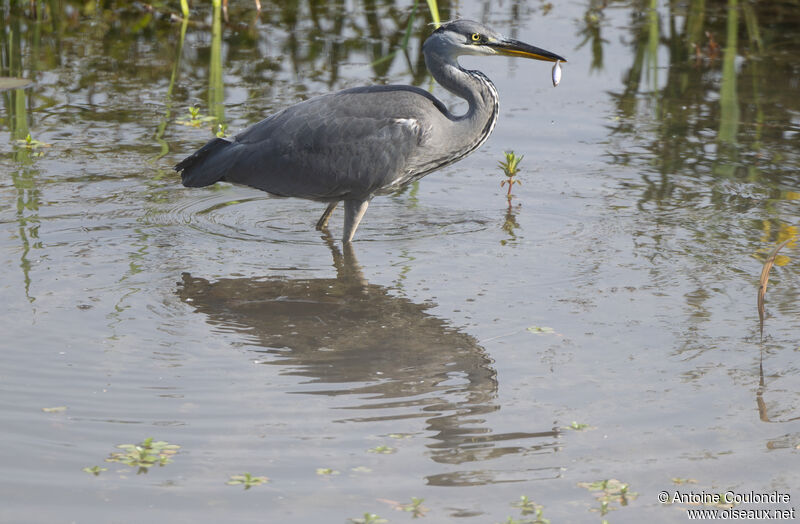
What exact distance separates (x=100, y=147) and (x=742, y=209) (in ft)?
15.0

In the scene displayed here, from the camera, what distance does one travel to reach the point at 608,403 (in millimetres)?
4707

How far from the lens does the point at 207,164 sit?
6879mm

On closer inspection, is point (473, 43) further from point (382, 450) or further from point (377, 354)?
point (382, 450)

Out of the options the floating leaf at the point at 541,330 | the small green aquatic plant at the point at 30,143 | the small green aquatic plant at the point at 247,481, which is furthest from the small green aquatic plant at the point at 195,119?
the small green aquatic plant at the point at 247,481

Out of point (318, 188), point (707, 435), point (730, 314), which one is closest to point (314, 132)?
point (318, 188)

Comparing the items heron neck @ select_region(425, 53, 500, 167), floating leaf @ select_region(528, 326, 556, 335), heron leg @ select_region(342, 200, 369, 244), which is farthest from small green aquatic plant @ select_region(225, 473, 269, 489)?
heron neck @ select_region(425, 53, 500, 167)

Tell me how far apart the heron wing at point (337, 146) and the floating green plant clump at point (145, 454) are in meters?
2.69

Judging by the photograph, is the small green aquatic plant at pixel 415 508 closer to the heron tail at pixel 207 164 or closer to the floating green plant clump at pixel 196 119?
the heron tail at pixel 207 164

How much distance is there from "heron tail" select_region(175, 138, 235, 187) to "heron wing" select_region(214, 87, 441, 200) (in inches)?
1.5

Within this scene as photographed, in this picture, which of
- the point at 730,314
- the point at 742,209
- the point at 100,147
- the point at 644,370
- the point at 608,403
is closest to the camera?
the point at 608,403

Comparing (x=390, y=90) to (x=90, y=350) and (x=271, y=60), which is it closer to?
(x=90, y=350)

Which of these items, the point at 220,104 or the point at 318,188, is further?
the point at 220,104

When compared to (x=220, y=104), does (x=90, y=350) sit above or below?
below

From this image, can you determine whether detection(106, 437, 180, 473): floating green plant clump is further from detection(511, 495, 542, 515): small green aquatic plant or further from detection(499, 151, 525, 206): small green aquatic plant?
detection(499, 151, 525, 206): small green aquatic plant
